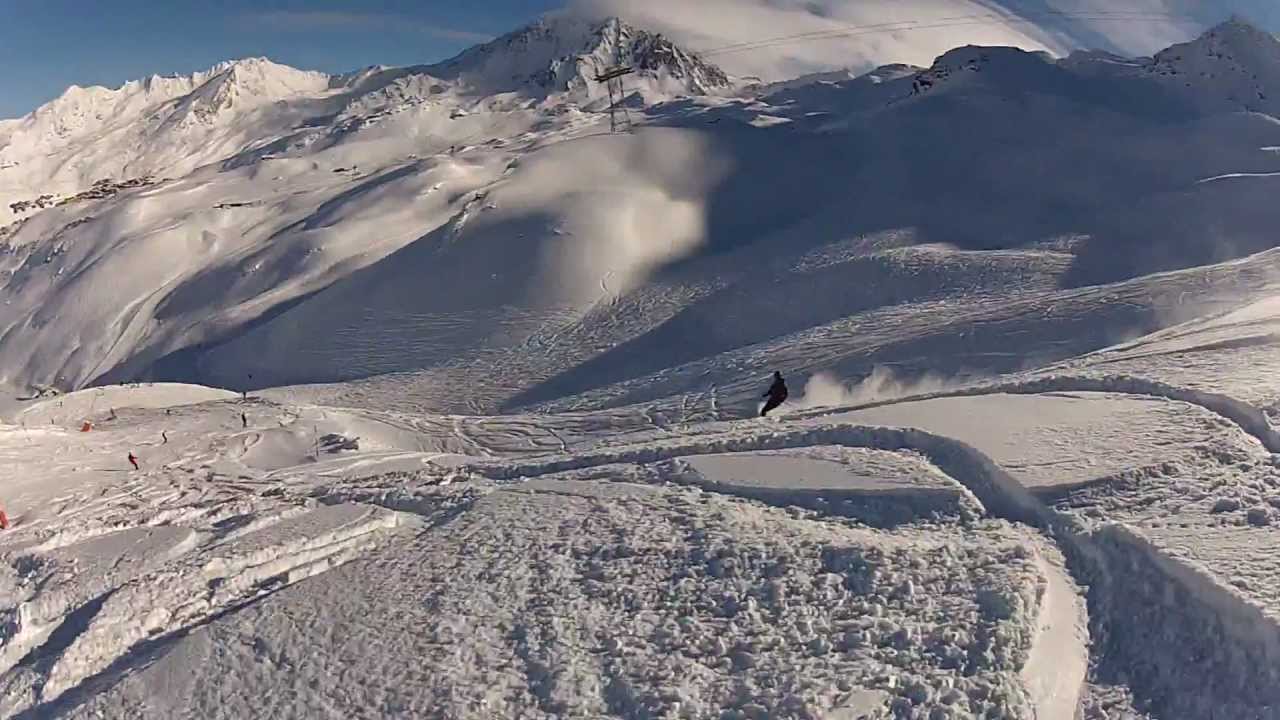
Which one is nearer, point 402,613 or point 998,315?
point 402,613

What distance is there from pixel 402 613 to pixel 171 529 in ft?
20.3

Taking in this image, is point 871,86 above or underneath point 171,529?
above

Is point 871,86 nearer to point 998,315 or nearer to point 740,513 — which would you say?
point 998,315

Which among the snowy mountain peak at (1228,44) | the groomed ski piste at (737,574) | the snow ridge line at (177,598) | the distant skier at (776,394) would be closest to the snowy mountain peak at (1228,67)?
the snowy mountain peak at (1228,44)

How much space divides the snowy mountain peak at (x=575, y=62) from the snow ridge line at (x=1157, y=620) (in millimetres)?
145978

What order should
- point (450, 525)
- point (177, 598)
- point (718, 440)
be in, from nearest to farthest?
point (177, 598) → point (450, 525) → point (718, 440)

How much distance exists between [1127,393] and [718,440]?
7027 millimetres

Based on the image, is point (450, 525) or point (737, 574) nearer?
point (737, 574)

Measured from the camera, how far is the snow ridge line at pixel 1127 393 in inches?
483

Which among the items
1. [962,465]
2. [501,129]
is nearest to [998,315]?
[962,465]

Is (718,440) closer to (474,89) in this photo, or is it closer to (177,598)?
(177,598)

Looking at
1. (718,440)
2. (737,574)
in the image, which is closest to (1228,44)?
(718,440)

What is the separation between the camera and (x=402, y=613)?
414 inches

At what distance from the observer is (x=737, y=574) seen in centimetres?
1038
